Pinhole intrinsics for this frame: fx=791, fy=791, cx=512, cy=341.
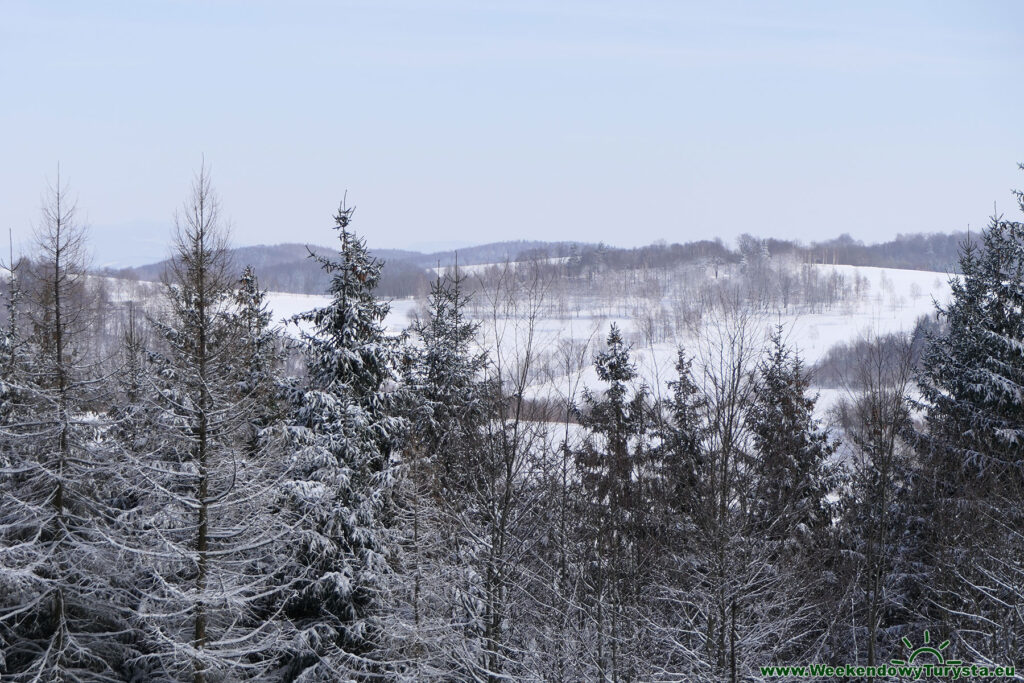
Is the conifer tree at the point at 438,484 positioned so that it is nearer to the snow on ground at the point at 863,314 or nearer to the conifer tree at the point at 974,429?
the conifer tree at the point at 974,429

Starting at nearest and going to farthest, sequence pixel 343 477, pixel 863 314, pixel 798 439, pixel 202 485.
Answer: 1. pixel 202 485
2. pixel 343 477
3. pixel 798 439
4. pixel 863 314

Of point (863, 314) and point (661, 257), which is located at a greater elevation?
point (661, 257)

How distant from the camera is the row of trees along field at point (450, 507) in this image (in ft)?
38.4

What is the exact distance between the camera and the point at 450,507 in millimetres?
14188

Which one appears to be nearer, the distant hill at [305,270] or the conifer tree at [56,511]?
the conifer tree at [56,511]

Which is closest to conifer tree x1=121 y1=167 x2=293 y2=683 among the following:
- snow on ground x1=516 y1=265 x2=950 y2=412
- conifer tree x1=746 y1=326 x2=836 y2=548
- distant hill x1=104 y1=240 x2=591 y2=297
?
conifer tree x1=746 y1=326 x2=836 y2=548

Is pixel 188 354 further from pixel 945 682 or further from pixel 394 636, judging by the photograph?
pixel 945 682

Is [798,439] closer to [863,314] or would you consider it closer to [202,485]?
[202,485]

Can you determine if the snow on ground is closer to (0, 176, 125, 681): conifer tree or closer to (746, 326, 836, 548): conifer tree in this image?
(746, 326, 836, 548): conifer tree

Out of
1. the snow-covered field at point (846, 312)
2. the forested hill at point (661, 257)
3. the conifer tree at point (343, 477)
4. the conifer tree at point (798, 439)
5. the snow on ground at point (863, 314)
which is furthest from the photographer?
the forested hill at point (661, 257)

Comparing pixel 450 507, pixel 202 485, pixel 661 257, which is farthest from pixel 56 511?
pixel 661 257

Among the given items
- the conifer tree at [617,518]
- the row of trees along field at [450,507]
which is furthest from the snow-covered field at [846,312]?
the row of trees along field at [450,507]

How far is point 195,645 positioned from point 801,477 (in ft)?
44.3

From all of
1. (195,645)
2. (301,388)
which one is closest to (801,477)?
(301,388)
